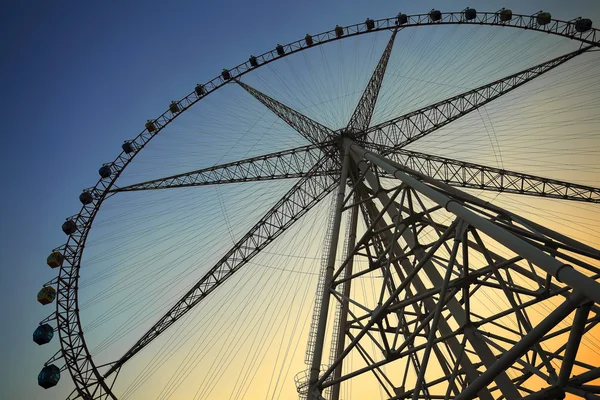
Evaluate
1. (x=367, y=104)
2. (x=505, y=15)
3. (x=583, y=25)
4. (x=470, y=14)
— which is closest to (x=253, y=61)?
(x=367, y=104)

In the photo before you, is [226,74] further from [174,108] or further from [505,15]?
[505,15]

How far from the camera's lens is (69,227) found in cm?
2273

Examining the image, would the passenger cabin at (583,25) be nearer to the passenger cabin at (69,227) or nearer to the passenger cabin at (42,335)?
the passenger cabin at (69,227)

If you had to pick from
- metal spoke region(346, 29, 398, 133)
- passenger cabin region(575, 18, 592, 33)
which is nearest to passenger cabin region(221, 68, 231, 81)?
metal spoke region(346, 29, 398, 133)

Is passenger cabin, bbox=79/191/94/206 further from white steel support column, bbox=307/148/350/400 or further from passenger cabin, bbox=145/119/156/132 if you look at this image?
white steel support column, bbox=307/148/350/400

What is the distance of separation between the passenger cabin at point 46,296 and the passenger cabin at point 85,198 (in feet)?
16.6

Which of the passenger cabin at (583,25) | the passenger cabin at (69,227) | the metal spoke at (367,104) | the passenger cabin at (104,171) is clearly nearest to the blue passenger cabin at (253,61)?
the metal spoke at (367,104)

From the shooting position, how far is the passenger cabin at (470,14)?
80.6 feet

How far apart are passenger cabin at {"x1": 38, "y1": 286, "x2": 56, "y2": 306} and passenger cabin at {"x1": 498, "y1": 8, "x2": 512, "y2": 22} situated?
2997cm

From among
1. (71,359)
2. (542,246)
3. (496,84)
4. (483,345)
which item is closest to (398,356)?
(483,345)

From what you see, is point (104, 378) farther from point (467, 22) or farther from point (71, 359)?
point (467, 22)

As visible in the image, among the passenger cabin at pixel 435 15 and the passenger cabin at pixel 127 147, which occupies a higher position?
the passenger cabin at pixel 435 15

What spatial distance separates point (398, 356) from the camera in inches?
363

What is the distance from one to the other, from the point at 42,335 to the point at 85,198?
7.61m
